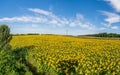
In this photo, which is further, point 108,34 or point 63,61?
point 108,34

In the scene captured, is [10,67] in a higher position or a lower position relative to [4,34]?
lower

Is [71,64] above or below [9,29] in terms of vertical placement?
below

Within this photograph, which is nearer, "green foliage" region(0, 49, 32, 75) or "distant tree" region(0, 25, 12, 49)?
"green foliage" region(0, 49, 32, 75)

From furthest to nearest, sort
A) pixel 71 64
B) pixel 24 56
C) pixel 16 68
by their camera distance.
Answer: pixel 24 56
pixel 71 64
pixel 16 68

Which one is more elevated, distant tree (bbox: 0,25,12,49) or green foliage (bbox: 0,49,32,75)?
distant tree (bbox: 0,25,12,49)

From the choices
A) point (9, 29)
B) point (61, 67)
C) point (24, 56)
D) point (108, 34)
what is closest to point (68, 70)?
point (61, 67)

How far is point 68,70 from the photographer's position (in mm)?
13734

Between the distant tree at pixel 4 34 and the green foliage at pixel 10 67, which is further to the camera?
the distant tree at pixel 4 34

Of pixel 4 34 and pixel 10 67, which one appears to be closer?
pixel 10 67

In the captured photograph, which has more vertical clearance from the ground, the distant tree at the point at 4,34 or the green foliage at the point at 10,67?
the distant tree at the point at 4,34

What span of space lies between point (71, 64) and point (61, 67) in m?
0.77

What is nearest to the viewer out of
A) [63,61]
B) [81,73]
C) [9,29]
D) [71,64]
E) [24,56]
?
[81,73]

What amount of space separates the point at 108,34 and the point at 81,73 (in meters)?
61.0

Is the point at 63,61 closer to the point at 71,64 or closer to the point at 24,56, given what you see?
the point at 71,64
